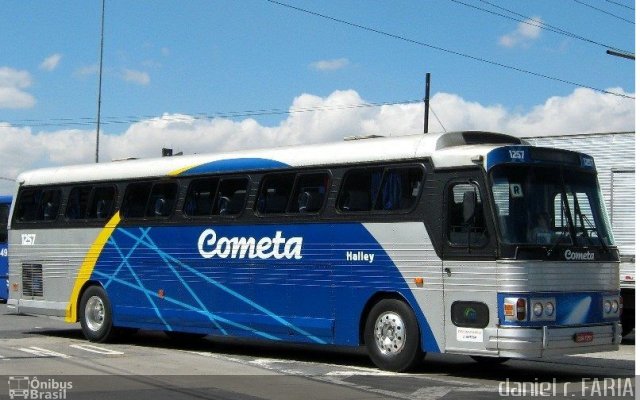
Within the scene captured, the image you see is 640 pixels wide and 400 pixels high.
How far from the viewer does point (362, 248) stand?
49.7ft

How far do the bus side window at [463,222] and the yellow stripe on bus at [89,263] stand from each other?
7173 millimetres

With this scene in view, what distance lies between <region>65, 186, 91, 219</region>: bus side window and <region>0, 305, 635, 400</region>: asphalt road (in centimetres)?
226

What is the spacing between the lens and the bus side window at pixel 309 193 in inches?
623

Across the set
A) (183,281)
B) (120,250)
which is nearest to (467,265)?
(183,281)

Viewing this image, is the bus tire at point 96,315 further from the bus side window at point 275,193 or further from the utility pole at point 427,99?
the utility pole at point 427,99

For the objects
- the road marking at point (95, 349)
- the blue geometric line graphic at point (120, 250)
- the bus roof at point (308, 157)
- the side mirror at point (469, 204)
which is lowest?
the road marking at point (95, 349)

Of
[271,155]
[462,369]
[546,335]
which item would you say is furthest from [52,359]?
[546,335]

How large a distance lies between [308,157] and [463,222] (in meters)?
3.10

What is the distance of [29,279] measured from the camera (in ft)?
68.8

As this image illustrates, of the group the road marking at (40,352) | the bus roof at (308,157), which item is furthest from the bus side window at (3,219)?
the road marking at (40,352)

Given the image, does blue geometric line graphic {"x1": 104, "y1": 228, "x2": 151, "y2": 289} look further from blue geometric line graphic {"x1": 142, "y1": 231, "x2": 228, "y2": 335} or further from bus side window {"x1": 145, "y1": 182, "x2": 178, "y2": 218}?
bus side window {"x1": 145, "y1": 182, "x2": 178, "y2": 218}

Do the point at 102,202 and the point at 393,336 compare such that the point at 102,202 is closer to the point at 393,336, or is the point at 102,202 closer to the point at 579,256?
the point at 393,336

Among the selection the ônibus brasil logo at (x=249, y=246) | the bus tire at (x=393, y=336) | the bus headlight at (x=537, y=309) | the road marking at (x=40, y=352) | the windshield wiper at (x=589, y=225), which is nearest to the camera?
the bus headlight at (x=537, y=309)

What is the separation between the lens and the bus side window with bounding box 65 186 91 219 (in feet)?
65.0
